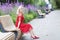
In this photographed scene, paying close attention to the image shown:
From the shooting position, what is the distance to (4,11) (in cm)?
1420

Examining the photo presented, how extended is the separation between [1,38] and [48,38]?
18.3 ft

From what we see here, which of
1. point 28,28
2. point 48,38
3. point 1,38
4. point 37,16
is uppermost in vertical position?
point 1,38

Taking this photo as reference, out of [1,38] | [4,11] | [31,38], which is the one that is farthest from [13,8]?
[1,38]

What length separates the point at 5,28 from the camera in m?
7.79

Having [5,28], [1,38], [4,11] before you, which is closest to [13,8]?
[4,11]

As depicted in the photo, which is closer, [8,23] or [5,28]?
[5,28]

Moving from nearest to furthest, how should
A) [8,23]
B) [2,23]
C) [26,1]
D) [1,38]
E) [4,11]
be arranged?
[1,38] → [2,23] → [8,23] → [4,11] → [26,1]

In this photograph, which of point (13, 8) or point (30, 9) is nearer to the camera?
point (13, 8)

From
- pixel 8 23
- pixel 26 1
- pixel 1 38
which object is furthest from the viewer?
pixel 26 1

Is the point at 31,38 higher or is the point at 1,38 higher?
the point at 1,38

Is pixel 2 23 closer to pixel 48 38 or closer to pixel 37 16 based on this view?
pixel 48 38

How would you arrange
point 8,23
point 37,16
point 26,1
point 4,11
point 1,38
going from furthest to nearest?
point 26,1
point 37,16
point 4,11
point 8,23
point 1,38

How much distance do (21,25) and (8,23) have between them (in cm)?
57

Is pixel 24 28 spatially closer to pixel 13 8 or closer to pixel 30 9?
pixel 13 8
